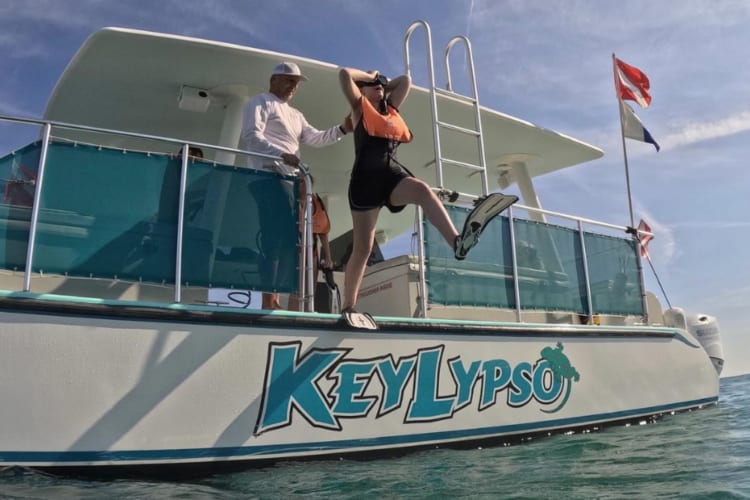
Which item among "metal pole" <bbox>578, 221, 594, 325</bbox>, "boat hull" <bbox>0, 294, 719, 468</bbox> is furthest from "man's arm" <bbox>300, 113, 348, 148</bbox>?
"metal pole" <bbox>578, 221, 594, 325</bbox>

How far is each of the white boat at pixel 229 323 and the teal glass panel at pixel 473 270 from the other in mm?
16

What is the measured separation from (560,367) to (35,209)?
362 cm

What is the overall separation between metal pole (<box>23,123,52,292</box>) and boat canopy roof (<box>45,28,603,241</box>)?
1814mm

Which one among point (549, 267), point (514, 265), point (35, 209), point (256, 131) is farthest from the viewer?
point (549, 267)

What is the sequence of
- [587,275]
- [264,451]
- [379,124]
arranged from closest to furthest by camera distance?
[264,451], [379,124], [587,275]

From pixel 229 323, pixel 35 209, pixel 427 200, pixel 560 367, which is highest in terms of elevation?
pixel 427 200

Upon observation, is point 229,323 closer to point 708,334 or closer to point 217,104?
point 217,104

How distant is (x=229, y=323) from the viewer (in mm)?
3125

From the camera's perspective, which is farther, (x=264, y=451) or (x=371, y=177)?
(x=371, y=177)

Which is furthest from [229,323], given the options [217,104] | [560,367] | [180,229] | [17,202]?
[217,104]

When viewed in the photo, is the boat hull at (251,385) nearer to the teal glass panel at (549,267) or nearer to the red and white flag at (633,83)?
the teal glass panel at (549,267)

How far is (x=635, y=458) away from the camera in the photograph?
3088 mm

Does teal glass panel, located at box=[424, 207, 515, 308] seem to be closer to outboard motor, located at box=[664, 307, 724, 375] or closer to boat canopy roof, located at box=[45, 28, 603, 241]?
boat canopy roof, located at box=[45, 28, 603, 241]

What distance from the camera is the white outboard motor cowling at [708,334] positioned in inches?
264
